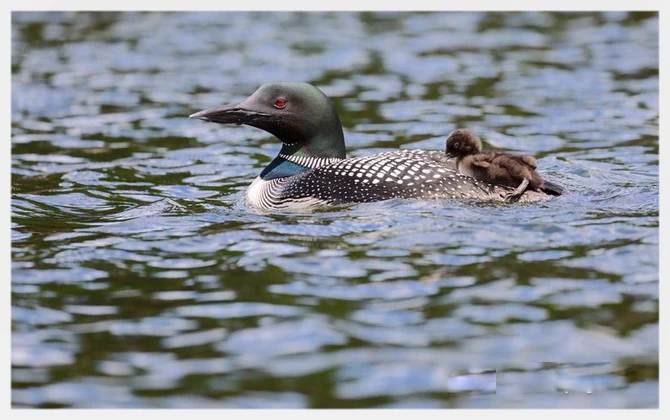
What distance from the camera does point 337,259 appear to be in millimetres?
5801

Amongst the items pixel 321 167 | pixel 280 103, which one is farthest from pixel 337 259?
pixel 280 103

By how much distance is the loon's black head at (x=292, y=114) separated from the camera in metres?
7.29

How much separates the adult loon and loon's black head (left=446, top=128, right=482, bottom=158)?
10 cm

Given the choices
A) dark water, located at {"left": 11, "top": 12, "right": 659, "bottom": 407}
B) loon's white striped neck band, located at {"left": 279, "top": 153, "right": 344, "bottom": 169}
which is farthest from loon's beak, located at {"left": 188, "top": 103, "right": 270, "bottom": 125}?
dark water, located at {"left": 11, "top": 12, "right": 659, "bottom": 407}

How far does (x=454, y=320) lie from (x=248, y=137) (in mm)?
5200

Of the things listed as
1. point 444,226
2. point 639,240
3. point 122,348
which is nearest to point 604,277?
point 639,240

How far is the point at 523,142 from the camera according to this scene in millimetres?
9383

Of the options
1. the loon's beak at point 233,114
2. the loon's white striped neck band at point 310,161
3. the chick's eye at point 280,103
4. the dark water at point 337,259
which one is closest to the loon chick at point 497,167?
the dark water at point 337,259

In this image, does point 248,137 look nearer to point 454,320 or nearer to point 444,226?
point 444,226

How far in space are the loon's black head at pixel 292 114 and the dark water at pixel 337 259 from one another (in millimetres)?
598

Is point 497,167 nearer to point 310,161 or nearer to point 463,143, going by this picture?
point 463,143

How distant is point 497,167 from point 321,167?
43.5 inches

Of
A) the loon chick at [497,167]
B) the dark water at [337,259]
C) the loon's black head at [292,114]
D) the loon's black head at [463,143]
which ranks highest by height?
the loon's black head at [292,114]

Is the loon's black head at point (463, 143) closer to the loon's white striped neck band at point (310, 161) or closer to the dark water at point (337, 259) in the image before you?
the dark water at point (337, 259)
